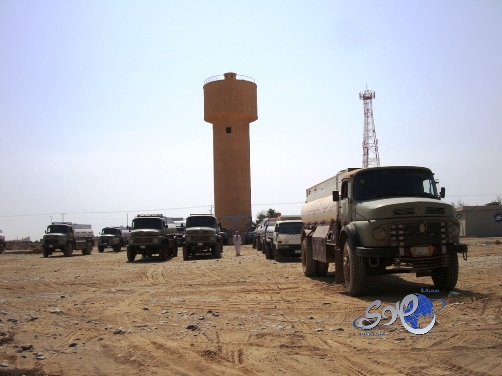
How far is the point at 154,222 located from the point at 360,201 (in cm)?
1939

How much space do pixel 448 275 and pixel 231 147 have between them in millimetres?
46938

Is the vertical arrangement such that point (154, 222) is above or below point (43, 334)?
above

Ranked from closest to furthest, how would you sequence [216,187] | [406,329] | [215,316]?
[406,329] < [215,316] < [216,187]

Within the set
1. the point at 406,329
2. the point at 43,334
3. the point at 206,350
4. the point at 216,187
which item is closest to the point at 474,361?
the point at 406,329

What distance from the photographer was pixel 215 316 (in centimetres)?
967

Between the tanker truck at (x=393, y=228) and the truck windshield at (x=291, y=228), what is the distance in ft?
36.5

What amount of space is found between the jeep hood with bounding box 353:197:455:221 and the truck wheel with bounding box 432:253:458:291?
3.28 ft

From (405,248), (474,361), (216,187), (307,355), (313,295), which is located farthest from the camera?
(216,187)

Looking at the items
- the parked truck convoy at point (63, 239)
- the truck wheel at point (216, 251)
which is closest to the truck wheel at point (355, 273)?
the truck wheel at point (216, 251)

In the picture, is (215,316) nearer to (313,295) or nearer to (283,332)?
(283,332)

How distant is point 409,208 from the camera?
36.2 feet

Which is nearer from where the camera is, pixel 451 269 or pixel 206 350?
pixel 206 350

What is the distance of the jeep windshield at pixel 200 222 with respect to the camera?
3094 cm

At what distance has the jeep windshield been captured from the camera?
30.9 meters
